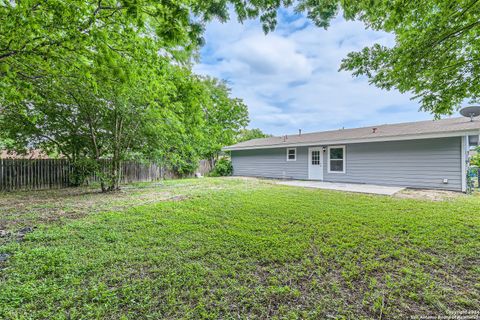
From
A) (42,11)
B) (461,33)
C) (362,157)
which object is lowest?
(362,157)

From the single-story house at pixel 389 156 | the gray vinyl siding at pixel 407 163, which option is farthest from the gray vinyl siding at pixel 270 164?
the gray vinyl siding at pixel 407 163

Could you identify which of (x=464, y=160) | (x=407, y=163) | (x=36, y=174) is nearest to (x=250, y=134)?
(x=407, y=163)

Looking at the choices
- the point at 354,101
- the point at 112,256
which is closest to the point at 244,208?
the point at 112,256

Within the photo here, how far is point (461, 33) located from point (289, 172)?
9639 mm

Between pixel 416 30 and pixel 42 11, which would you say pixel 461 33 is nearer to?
pixel 416 30

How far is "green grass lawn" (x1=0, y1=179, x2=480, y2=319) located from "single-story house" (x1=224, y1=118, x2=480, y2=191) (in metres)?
4.11

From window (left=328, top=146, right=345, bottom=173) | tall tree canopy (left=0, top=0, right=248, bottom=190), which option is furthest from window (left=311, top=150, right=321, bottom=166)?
tall tree canopy (left=0, top=0, right=248, bottom=190)

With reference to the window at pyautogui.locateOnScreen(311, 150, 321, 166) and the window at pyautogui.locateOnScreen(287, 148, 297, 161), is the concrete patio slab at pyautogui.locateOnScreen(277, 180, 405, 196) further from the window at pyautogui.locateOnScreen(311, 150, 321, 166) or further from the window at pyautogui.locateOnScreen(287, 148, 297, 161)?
the window at pyautogui.locateOnScreen(287, 148, 297, 161)

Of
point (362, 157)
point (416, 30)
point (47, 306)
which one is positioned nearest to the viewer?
point (47, 306)

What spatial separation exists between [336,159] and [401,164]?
2682mm

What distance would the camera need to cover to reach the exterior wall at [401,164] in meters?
7.68

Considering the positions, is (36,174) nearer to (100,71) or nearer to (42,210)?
(42,210)

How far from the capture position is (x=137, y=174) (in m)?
11.9

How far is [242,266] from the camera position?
2541 mm
